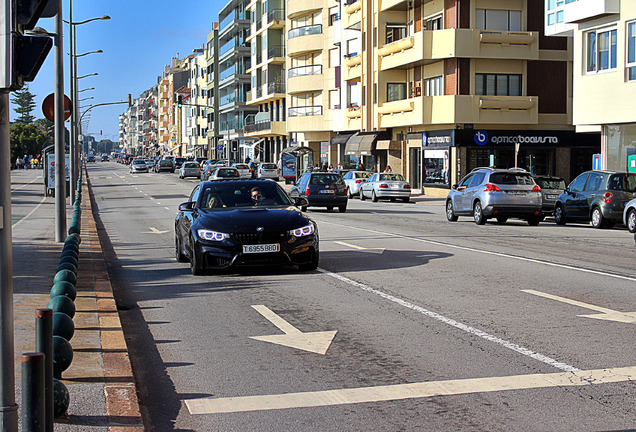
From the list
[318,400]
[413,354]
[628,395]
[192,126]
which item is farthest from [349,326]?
[192,126]

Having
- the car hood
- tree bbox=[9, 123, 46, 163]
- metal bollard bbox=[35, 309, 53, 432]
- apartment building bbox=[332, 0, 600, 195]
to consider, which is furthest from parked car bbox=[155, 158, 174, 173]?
metal bollard bbox=[35, 309, 53, 432]

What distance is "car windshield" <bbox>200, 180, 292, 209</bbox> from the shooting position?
1347 centimetres

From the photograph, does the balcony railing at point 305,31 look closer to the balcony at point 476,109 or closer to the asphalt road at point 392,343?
the balcony at point 476,109

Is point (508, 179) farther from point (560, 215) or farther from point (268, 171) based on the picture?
point (268, 171)

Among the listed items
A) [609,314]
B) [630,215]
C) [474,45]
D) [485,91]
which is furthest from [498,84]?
[609,314]

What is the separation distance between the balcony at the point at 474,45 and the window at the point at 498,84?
1.14m

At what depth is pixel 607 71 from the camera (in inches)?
1236

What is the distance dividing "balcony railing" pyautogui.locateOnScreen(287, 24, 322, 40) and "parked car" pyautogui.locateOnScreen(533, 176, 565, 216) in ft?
137

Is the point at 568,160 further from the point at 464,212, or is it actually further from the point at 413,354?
the point at 413,354

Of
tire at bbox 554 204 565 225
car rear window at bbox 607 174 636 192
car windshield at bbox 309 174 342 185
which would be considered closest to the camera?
car rear window at bbox 607 174 636 192

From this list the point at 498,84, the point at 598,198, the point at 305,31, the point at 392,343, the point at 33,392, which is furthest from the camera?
the point at 305,31

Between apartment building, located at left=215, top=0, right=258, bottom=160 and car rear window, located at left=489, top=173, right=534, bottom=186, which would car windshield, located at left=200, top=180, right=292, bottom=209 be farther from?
apartment building, located at left=215, top=0, right=258, bottom=160

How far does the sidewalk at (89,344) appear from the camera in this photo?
531 centimetres

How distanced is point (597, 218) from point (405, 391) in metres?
20.4
